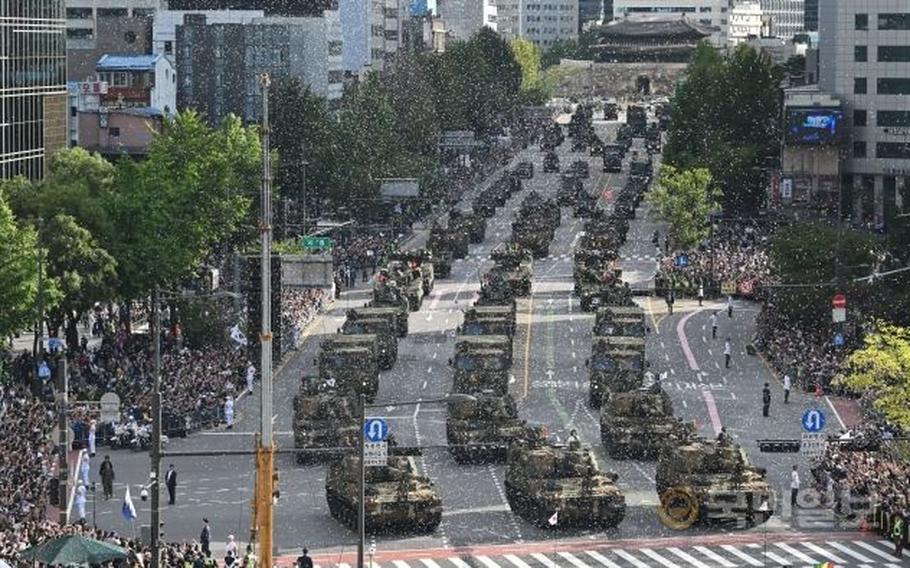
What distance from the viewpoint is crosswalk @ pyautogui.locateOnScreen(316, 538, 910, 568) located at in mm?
69375

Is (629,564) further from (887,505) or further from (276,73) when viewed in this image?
(276,73)

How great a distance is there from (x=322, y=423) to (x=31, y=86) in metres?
55.9

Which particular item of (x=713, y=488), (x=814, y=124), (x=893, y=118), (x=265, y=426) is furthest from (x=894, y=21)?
(x=265, y=426)

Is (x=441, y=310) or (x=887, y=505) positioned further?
(x=441, y=310)

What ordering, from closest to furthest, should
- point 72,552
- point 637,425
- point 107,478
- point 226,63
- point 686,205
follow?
point 72,552 < point 107,478 < point 637,425 < point 686,205 < point 226,63

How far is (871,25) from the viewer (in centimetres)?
16850

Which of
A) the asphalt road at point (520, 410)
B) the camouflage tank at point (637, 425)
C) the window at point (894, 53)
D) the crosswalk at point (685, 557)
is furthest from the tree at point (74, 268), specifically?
the window at point (894, 53)

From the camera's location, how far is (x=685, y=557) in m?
70.4

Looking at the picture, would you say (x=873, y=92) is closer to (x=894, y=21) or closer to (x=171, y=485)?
(x=894, y=21)

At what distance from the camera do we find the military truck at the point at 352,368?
316 feet

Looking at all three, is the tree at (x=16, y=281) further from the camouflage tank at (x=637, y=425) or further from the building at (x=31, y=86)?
the building at (x=31, y=86)

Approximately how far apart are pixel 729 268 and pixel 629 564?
68737 millimetres

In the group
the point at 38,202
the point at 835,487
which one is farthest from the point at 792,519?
the point at 38,202

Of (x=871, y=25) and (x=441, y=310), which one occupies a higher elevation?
(x=871, y=25)
